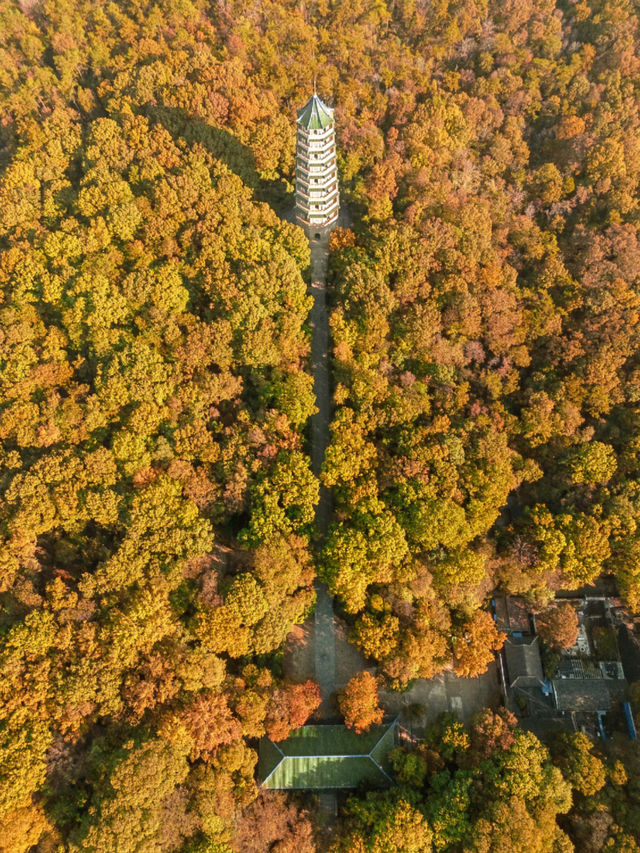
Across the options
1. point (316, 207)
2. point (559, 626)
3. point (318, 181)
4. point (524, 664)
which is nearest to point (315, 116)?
point (318, 181)

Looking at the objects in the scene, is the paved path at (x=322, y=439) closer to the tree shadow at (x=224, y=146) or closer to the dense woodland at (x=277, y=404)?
the dense woodland at (x=277, y=404)

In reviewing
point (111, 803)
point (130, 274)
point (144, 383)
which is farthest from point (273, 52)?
point (111, 803)

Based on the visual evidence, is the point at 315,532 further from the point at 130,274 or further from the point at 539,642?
the point at 130,274

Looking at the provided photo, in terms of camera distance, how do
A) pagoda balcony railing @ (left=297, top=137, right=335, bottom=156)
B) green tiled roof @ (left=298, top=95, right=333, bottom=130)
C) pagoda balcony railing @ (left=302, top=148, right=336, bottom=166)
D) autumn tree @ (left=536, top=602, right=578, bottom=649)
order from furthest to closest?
pagoda balcony railing @ (left=302, top=148, right=336, bottom=166) → pagoda balcony railing @ (left=297, top=137, right=335, bottom=156) → green tiled roof @ (left=298, top=95, right=333, bottom=130) → autumn tree @ (left=536, top=602, right=578, bottom=649)

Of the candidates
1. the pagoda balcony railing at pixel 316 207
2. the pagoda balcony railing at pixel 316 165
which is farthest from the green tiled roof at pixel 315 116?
the pagoda balcony railing at pixel 316 207

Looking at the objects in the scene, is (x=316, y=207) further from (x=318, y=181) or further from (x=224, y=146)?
(x=224, y=146)

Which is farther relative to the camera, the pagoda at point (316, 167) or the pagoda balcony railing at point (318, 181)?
the pagoda balcony railing at point (318, 181)

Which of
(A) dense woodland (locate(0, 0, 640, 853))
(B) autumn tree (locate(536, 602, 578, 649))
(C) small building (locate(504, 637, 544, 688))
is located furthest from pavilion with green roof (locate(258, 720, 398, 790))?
(B) autumn tree (locate(536, 602, 578, 649))

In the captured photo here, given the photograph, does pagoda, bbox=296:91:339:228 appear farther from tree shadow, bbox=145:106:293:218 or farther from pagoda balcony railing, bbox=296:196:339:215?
tree shadow, bbox=145:106:293:218
